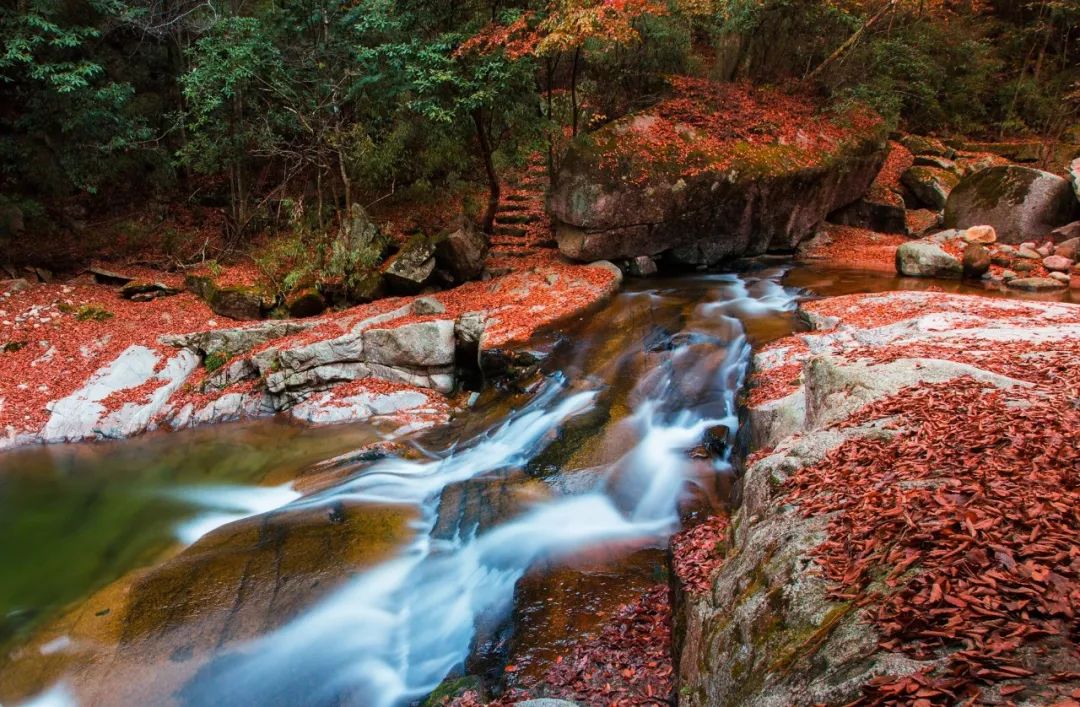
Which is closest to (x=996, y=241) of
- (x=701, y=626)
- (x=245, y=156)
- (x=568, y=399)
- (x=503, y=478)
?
(x=568, y=399)

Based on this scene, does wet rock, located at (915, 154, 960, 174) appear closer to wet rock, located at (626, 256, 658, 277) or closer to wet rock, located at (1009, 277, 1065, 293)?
wet rock, located at (1009, 277, 1065, 293)

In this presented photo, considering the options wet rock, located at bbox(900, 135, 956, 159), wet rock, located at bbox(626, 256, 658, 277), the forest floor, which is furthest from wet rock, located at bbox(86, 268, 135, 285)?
wet rock, located at bbox(900, 135, 956, 159)

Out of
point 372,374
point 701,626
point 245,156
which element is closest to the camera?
point 701,626

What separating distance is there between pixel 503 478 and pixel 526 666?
9.32 ft

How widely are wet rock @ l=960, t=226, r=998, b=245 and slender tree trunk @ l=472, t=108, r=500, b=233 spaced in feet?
35.2

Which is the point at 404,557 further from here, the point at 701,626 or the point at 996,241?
the point at 996,241

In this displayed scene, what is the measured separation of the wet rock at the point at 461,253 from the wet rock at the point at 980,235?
10.9 m

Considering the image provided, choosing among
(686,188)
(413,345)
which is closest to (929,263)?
(686,188)

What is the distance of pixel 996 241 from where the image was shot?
13062 millimetres

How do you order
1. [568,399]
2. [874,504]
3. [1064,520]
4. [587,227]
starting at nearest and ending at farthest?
1. [1064,520]
2. [874,504]
3. [568,399]
4. [587,227]

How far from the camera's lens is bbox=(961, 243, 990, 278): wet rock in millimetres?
11312

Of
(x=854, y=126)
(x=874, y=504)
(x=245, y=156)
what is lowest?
(x=874, y=504)

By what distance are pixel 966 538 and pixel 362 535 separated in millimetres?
5456

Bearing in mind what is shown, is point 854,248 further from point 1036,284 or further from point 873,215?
point 1036,284
